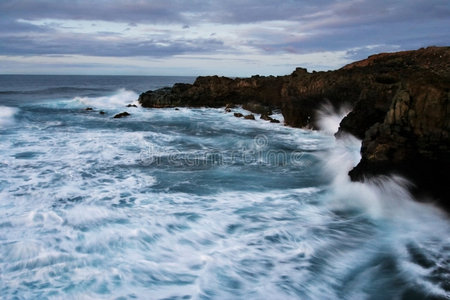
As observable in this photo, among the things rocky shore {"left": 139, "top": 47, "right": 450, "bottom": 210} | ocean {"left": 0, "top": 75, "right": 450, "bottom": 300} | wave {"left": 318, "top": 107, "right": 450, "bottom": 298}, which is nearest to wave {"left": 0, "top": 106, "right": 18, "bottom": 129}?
ocean {"left": 0, "top": 75, "right": 450, "bottom": 300}

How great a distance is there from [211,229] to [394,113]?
180 inches

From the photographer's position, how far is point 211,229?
6.31 m

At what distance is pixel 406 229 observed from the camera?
621 centimetres

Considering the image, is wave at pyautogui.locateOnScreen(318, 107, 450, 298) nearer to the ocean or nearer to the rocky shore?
the ocean

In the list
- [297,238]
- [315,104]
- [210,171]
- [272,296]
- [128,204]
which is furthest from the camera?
Answer: [315,104]

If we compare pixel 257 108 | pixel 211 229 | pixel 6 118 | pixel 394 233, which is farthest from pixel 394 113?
pixel 6 118

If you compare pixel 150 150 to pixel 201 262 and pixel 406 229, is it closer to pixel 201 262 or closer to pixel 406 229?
pixel 201 262

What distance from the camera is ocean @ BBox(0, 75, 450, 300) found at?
15.2 feet

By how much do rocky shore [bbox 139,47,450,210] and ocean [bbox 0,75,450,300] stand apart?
0.45 m

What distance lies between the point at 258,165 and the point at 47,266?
698 cm

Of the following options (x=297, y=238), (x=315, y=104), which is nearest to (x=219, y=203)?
(x=297, y=238)

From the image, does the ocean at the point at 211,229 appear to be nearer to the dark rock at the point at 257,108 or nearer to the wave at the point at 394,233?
the wave at the point at 394,233

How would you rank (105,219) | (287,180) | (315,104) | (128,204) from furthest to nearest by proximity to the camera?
(315,104)
(287,180)
(128,204)
(105,219)

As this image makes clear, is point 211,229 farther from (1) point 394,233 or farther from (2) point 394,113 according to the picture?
(2) point 394,113
